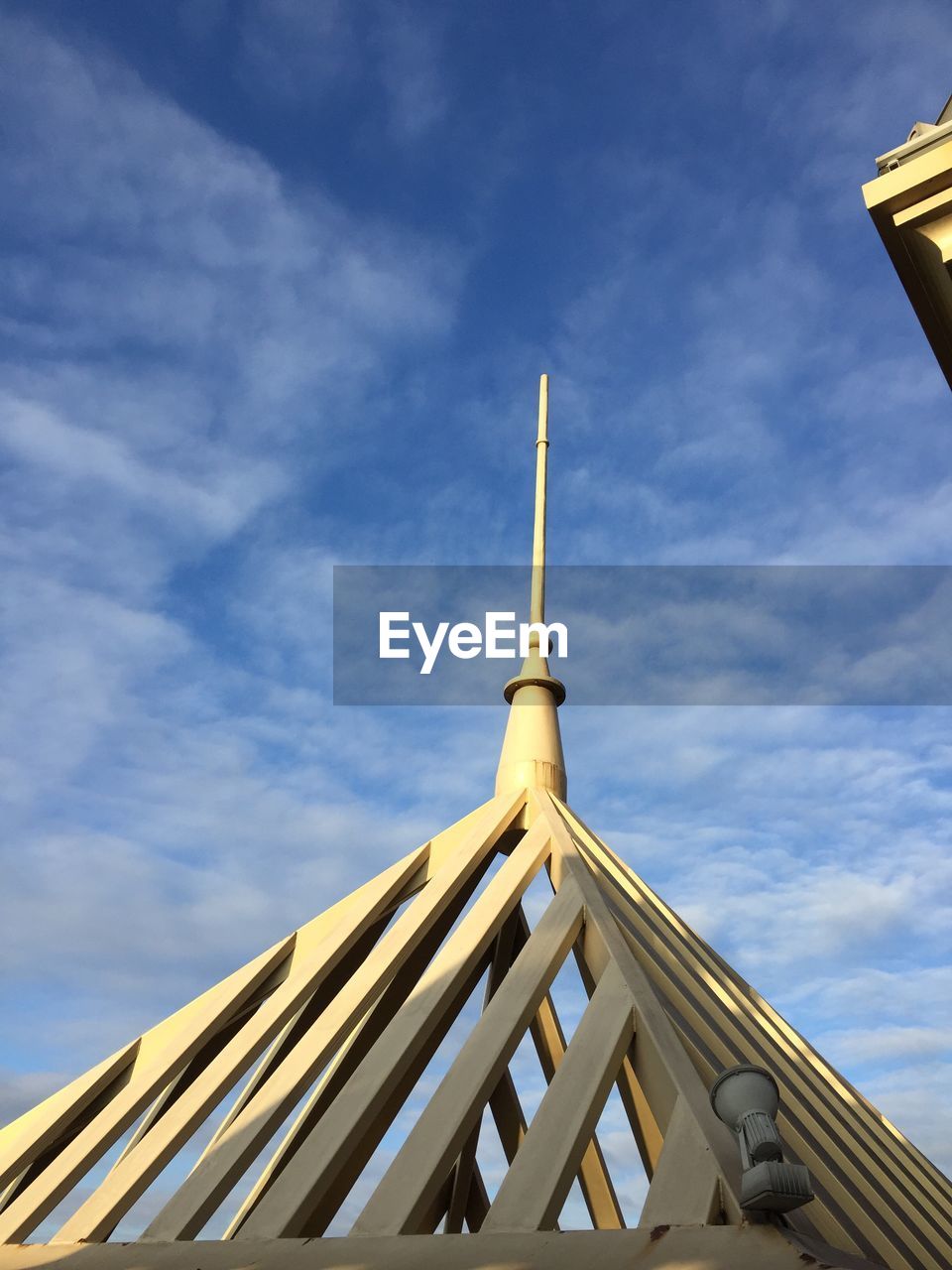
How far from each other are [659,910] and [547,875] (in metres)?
1.40

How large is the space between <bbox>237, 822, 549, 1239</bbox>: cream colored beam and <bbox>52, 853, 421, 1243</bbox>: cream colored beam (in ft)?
2.94

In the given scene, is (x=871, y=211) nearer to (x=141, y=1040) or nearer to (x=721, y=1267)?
(x=721, y=1267)

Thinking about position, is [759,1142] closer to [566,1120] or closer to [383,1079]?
[566,1120]

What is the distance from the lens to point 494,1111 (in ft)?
36.0

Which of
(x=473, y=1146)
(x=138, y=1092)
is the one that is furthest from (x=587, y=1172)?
(x=138, y=1092)

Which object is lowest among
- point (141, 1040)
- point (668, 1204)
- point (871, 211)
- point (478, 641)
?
point (668, 1204)

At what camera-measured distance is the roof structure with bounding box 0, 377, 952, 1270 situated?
4.66m

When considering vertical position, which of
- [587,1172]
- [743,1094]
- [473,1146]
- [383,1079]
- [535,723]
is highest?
[535,723]

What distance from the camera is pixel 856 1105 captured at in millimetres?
9789

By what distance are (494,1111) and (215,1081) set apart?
5011 mm

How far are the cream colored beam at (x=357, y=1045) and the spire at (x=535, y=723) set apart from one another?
186 centimetres

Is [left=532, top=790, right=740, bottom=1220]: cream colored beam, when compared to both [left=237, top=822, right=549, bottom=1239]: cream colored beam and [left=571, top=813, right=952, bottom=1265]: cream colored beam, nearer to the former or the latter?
[left=571, top=813, right=952, bottom=1265]: cream colored beam

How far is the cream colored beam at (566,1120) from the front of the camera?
481 cm

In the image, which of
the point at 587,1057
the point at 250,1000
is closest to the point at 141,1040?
the point at 250,1000
